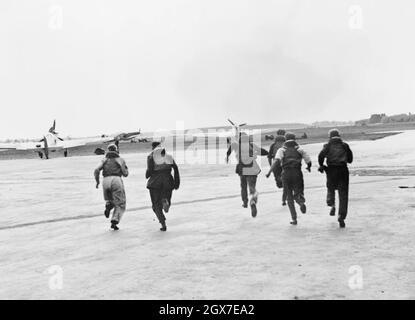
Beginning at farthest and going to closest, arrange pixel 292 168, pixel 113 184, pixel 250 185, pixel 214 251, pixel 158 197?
1. pixel 250 185
2. pixel 113 184
3. pixel 292 168
4. pixel 158 197
5. pixel 214 251

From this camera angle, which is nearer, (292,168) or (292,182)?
(292,182)

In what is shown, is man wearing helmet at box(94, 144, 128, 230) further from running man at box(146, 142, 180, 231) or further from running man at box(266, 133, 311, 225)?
running man at box(266, 133, 311, 225)

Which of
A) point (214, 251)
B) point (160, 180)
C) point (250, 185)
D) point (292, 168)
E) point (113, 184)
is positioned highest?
point (292, 168)

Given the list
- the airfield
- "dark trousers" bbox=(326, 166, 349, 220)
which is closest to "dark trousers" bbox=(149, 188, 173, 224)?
the airfield

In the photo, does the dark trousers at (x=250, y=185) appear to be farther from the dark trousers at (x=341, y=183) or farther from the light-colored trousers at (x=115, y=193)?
the light-colored trousers at (x=115, y=193)

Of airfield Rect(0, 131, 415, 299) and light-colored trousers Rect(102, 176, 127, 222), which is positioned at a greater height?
light-colored trousers Rect(102, 176, 127, 222)

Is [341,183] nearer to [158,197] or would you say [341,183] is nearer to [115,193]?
[158,197]

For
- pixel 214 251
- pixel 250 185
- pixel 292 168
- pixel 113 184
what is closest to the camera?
pixel 214 251

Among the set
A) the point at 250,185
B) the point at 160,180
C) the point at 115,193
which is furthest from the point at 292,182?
the point at 115,193

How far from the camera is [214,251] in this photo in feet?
27.1

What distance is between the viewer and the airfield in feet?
20.4

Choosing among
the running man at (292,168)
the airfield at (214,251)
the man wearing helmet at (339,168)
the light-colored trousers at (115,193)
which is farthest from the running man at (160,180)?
the man wearing helmet at (339,168)

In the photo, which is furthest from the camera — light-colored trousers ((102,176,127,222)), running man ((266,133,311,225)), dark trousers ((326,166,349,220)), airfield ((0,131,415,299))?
light-colored trousers ((102,176,127,222))
